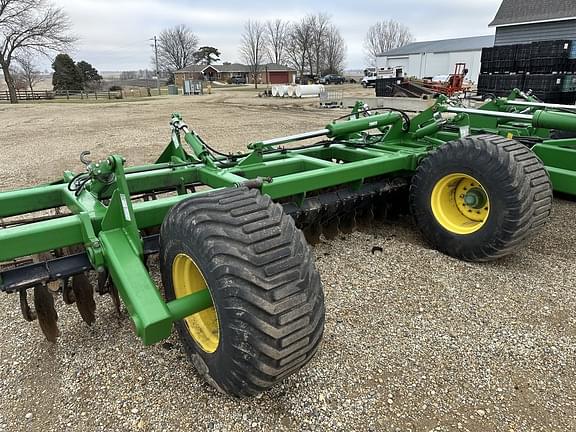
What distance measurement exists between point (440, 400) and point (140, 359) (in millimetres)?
1439

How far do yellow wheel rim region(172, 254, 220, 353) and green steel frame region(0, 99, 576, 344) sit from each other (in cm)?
17

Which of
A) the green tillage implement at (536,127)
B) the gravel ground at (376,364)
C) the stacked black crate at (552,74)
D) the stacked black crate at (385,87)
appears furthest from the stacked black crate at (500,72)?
the gravel ground at (376,364)

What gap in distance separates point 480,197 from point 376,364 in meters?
1.56

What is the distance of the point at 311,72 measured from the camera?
6194cm

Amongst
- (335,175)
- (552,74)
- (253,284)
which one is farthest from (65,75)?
(253,284)

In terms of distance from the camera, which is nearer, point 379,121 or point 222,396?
point 222,396

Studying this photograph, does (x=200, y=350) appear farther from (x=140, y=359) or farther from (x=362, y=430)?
(x=362, y=430)

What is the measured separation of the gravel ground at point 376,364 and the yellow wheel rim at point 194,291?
0.22 m

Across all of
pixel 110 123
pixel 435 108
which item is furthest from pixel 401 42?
pixel 435 108

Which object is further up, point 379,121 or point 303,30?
point 303,30

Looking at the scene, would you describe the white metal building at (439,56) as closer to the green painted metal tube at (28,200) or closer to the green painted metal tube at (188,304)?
the green painted metal tube at (28,200)

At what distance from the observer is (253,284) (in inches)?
63.3

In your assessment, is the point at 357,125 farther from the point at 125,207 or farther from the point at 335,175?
the point at 125,207

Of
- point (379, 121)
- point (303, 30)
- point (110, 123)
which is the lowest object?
point (110, 123)
